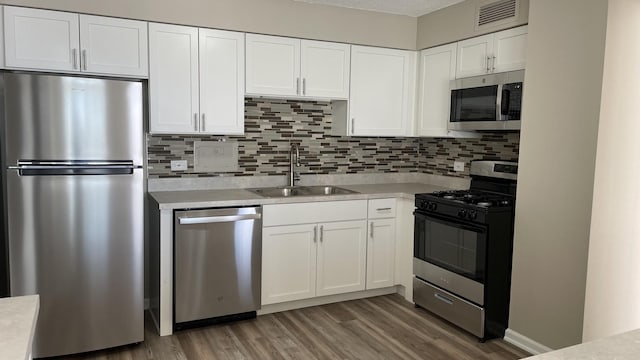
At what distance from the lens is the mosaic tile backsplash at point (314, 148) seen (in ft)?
12.6

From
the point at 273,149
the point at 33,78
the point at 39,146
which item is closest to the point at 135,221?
the point at 39,146

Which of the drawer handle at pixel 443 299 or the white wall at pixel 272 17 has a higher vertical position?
the white wall at pixel 272 17

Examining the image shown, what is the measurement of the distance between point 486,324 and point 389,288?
1.10m

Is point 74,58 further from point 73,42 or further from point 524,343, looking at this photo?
point 524,343

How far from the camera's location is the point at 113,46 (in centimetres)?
323

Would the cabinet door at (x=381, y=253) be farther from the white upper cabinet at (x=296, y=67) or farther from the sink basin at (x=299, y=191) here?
the white upper cabinet at (x=296, y=67)

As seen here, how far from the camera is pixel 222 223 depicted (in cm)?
340

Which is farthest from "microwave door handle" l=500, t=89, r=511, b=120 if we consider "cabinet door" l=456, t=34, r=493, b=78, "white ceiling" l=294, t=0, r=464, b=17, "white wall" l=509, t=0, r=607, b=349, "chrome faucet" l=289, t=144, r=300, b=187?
"chrome faucet" l=289, t=144, r=300, b=187

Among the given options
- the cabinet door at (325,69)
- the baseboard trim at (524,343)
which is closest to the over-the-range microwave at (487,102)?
the cabinet door at (325,69)

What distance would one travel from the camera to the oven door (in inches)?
130

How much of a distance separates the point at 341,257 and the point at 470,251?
3.40ft

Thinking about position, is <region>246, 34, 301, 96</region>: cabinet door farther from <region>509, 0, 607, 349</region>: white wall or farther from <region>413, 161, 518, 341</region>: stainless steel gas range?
<region>509, 0, 607, 349</region>: white wall

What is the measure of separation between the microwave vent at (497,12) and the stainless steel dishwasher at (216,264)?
2.17 metres

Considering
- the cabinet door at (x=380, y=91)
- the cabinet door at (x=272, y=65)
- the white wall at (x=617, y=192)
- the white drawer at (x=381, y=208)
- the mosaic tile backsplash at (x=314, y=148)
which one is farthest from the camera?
the cabinet door at (x=380, y=91)
